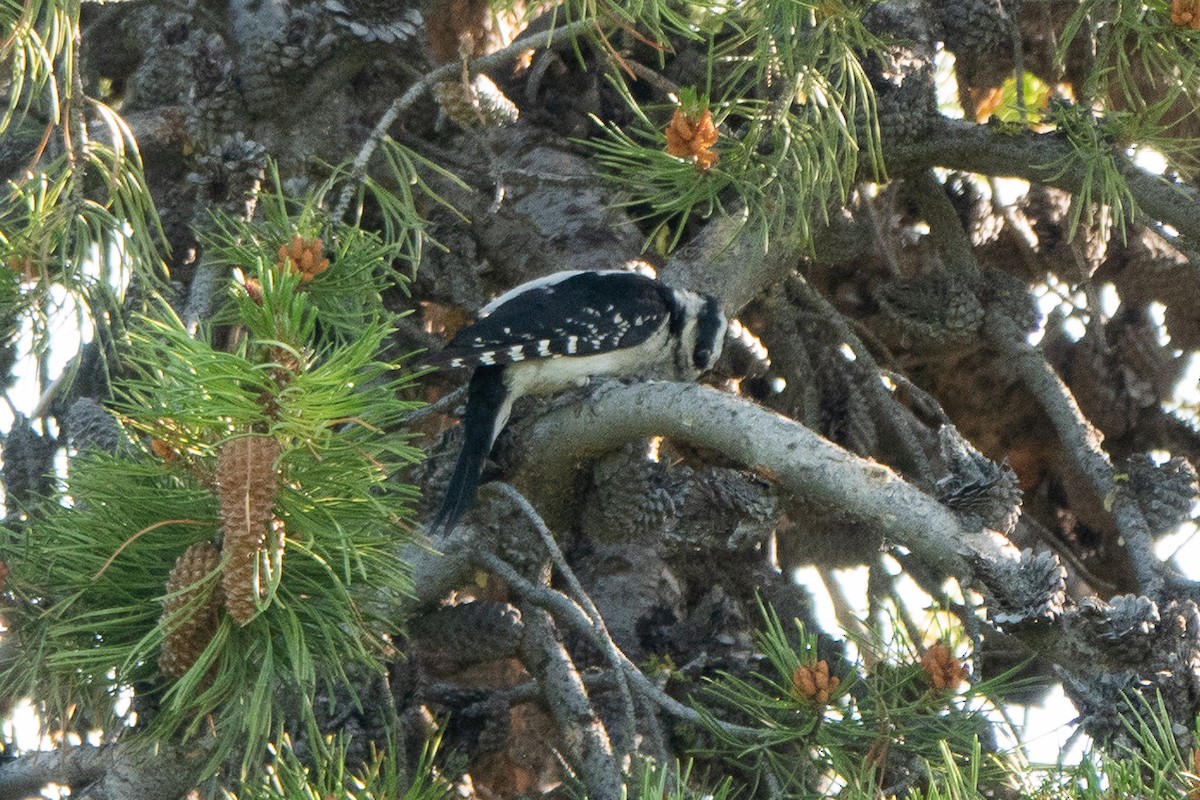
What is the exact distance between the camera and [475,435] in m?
3.04

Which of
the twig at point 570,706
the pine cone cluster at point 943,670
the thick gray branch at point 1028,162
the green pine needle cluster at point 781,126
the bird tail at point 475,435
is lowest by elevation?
the twig at point 570,706

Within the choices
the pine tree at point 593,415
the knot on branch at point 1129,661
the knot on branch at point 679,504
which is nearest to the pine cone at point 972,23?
the pine tree at point 593,415

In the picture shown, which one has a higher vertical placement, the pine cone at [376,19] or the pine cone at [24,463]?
the pine cone at [376,19]

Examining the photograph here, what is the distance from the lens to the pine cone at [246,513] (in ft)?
4.98

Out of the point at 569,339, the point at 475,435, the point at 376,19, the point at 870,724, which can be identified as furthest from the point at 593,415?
the point at 569,339

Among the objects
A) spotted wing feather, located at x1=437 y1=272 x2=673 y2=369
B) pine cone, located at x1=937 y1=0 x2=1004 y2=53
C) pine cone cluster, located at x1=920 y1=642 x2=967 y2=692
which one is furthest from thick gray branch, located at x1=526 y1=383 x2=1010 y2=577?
pine cone, located at x1=937 y1=0 x2=1004 y2=53

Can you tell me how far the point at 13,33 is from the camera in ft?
6.33

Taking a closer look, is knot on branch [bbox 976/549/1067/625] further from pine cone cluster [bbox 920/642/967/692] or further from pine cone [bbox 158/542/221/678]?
pine cone [bbox 158/542/221/678]

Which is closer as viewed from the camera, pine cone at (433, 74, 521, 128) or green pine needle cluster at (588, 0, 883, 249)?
green pine needle cluster at (588, 0, 883, 249)

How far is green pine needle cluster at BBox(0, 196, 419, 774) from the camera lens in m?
1.50

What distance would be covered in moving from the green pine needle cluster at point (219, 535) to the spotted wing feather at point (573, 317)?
147 centimetres

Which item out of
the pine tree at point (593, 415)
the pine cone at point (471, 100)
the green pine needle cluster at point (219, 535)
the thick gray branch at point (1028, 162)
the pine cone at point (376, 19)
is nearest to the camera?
the green pine needle cluster at point (219, 535)

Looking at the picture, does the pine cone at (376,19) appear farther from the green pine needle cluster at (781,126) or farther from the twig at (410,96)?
the green pine needle cluster at (781,126)

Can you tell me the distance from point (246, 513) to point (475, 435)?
1519 millimetres
